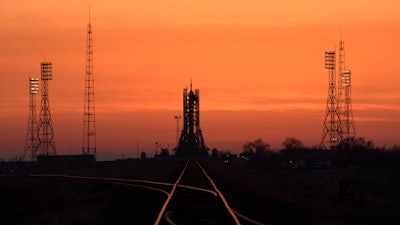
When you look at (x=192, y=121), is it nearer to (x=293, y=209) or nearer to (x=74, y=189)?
(x=74, y=189)

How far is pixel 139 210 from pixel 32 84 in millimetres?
94230

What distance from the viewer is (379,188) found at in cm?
7975

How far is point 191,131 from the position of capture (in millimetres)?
180875

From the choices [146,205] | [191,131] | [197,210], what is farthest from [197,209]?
[191,131]

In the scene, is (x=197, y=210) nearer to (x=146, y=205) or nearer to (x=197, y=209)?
(x=197, y=209)

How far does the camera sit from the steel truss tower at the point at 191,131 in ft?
590

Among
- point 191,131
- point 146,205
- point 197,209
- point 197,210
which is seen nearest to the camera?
point 197,210

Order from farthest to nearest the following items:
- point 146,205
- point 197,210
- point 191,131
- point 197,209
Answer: point 191,131, point 146,205, point 197,209, point 197,210

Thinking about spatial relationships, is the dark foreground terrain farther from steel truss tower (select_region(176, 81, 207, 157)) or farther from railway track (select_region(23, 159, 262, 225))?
steel truss tower (select_region(176, 81, 207, 157))

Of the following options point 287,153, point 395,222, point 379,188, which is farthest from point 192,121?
point 395,222

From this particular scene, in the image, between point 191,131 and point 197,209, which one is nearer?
point 197,209

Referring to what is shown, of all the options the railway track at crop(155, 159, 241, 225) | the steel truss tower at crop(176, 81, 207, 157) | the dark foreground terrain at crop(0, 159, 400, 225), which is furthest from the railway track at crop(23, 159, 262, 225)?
the steel truss tower at crop(176, 81, 207, 157)

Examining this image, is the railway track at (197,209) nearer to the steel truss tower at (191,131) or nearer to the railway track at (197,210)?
the railway track at (197,210)

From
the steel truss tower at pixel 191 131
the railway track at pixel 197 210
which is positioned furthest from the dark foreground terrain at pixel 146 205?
the steel truss tower at pixel 191 131
